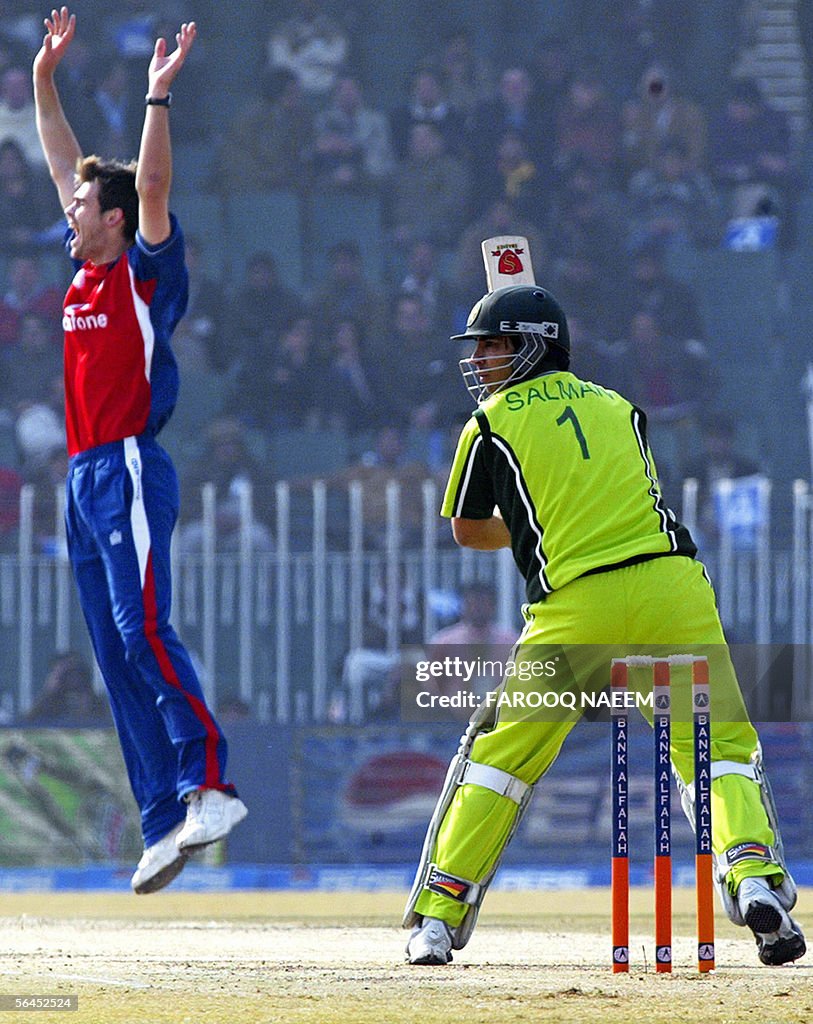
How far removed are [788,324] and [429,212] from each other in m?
3.41

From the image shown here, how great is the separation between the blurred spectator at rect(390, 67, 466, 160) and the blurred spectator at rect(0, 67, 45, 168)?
335cm

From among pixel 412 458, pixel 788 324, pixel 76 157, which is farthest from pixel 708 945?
pixel 788 324

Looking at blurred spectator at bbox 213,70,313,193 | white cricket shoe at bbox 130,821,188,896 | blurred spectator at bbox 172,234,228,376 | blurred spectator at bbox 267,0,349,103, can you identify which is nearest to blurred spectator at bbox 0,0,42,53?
blurred spectator at bbox 213,70,313,193

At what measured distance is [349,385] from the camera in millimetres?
16641

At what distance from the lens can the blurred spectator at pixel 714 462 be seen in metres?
15.6

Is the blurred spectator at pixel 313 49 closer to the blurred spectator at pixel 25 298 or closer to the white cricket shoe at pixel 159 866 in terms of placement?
the blurred spectator at pixel 25 298

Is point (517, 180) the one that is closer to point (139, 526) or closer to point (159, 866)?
point (139, 526)

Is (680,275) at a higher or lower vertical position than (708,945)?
higher

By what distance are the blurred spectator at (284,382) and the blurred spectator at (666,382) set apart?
2.68 m

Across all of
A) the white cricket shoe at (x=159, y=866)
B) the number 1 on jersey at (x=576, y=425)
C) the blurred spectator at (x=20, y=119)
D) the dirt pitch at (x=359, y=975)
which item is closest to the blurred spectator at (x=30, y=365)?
the blurred spectator at (x=20, y=119)

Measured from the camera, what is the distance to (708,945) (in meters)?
5.49

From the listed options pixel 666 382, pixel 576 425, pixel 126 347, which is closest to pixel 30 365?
pixel 666 382

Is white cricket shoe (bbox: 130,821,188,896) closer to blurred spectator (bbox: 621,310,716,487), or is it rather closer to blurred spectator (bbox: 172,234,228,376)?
blurred spectator (bbox: 621,310,716,487)

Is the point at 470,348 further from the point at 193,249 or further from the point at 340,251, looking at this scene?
the point at 193,249
